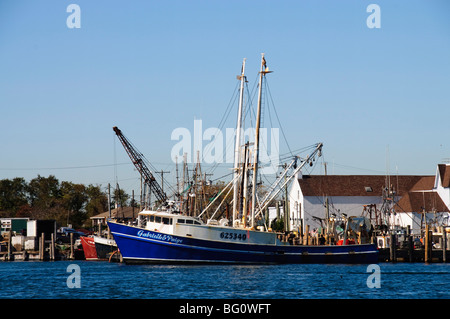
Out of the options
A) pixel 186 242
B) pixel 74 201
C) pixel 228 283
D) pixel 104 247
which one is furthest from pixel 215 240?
pixel 74 201

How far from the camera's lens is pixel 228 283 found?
4300 cm

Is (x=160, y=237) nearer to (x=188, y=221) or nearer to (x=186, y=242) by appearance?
(x=186, y=242)

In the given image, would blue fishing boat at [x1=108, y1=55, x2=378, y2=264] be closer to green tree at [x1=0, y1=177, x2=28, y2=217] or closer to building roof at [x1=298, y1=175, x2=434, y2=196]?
building roof at [x1=298, y1=175, x2=434, y2=196]

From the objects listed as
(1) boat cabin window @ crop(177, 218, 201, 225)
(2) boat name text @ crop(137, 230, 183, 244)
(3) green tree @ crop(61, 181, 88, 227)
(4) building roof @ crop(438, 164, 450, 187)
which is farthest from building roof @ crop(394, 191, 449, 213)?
(3) green tree @ crop(61, 181, 88, 227)

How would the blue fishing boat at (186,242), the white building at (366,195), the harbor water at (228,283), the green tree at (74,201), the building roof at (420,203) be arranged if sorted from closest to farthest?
the harbor water at (228,283) < the blue fishing boat at (186,242) < the building roof at (420,203) < the white building at (366,195) < the green tree at (74,201)

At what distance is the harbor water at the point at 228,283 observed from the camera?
37.7 meters

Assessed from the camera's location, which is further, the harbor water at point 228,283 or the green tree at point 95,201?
the green tree at point 95,201

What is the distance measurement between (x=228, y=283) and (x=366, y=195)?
197 feet

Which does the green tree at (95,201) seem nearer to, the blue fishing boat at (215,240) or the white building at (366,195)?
the white building at (366,195)

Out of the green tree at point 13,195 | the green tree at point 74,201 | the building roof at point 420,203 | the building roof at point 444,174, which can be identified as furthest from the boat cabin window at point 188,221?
the green tree at point 13,195

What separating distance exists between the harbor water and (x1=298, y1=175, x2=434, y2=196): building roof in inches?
1670

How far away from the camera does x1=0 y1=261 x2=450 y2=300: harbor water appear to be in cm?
3772

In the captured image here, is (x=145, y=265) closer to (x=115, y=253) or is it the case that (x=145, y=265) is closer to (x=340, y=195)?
(x=115, y=253)
